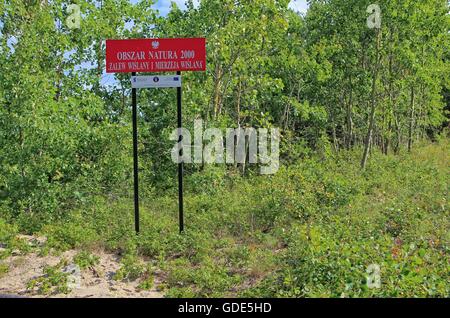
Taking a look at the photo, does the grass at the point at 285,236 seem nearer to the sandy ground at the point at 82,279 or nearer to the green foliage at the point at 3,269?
the sandy ground at the point at 82,279

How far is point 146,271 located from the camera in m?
6.82

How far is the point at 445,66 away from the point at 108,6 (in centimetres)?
1913

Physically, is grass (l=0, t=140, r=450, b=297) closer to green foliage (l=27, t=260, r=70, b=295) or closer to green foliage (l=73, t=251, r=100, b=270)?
green foliage (l=73, t=251, r=100, b=270)

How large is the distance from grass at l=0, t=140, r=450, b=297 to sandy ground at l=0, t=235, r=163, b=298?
21cm

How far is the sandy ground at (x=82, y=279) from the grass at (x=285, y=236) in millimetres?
211

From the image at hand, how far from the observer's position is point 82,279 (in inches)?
256

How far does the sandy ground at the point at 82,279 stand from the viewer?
19.8 feet

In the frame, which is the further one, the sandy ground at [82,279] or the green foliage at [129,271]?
the green foliage at [129,271]

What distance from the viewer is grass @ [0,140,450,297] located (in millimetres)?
5488

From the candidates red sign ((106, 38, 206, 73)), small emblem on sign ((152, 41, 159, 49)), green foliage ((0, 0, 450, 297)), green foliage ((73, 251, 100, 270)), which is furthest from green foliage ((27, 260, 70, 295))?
small emblem on sign ((152, 41, 159, 49))

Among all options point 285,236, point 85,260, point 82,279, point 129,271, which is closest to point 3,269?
point 85,260

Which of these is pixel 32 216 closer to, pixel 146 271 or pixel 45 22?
pixel 146 271

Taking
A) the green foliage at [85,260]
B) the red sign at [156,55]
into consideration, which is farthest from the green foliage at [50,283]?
the red sign at [156,55]

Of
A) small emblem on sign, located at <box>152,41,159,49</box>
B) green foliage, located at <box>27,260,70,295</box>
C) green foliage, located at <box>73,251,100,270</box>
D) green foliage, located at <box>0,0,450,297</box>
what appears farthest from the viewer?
small emblem on sign, located at <box>152,41,159,49</box>
